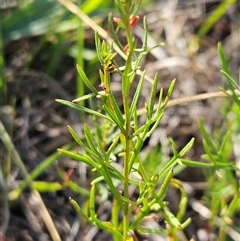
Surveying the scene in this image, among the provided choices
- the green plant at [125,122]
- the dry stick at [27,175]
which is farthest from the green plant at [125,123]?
the dry stick at [27,175]

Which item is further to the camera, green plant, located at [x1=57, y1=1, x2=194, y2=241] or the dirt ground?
the dirt ground

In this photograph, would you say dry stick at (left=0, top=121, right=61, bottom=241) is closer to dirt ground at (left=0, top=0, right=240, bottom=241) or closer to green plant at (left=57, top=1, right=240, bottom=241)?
dirt ground at (left=0, top=0, right=240, bottom=241)

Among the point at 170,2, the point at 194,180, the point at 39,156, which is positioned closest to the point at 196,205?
the point at 194,180

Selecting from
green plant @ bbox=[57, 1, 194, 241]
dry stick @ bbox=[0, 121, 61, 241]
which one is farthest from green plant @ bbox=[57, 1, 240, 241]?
dry stick @ bbox=[0, 121, 61, 241]

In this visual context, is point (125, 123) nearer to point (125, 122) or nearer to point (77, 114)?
point (125, 122)

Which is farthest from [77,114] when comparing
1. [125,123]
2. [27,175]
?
[125,123]

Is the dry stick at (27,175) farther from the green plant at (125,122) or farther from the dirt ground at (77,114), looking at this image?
the green plant at (125,122)
